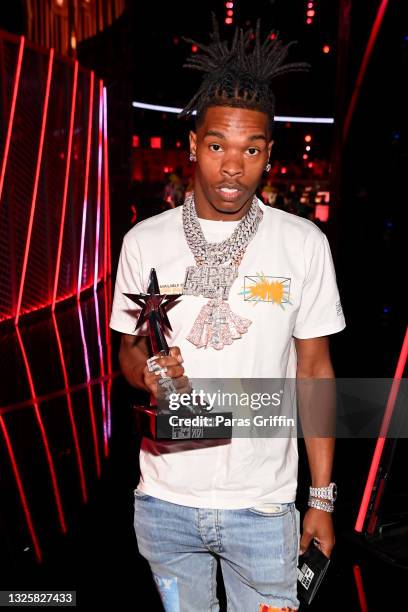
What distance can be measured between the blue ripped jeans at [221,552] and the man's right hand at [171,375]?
1.13 ft

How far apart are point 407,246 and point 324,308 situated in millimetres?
3021

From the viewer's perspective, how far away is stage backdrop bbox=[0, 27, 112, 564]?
3836mm

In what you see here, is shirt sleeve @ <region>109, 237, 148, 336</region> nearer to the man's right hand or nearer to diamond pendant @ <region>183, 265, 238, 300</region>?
diamond pendant @ <region>183, 265, 238, 300</region>

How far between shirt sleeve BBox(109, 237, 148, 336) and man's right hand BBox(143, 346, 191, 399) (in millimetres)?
318

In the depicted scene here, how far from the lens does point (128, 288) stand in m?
1.94

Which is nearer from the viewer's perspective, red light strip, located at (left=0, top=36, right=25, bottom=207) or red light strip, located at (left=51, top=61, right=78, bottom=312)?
red light strip, located at (left=0, top=36, right=25, bottom=207)

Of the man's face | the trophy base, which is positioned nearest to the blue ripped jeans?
the trophy base

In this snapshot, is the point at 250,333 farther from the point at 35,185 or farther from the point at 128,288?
the point at 35,185

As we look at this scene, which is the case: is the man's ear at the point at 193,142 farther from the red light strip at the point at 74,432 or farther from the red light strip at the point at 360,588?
the red light strip at the point at 74,432

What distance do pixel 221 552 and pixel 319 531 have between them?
26 centimetres

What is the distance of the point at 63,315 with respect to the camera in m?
10.0

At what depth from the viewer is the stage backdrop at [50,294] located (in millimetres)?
3836

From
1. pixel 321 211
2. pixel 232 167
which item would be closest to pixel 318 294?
pixel 232 167

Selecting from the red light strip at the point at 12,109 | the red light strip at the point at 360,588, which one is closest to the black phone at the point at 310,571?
the red light strip at the point at 360,588
